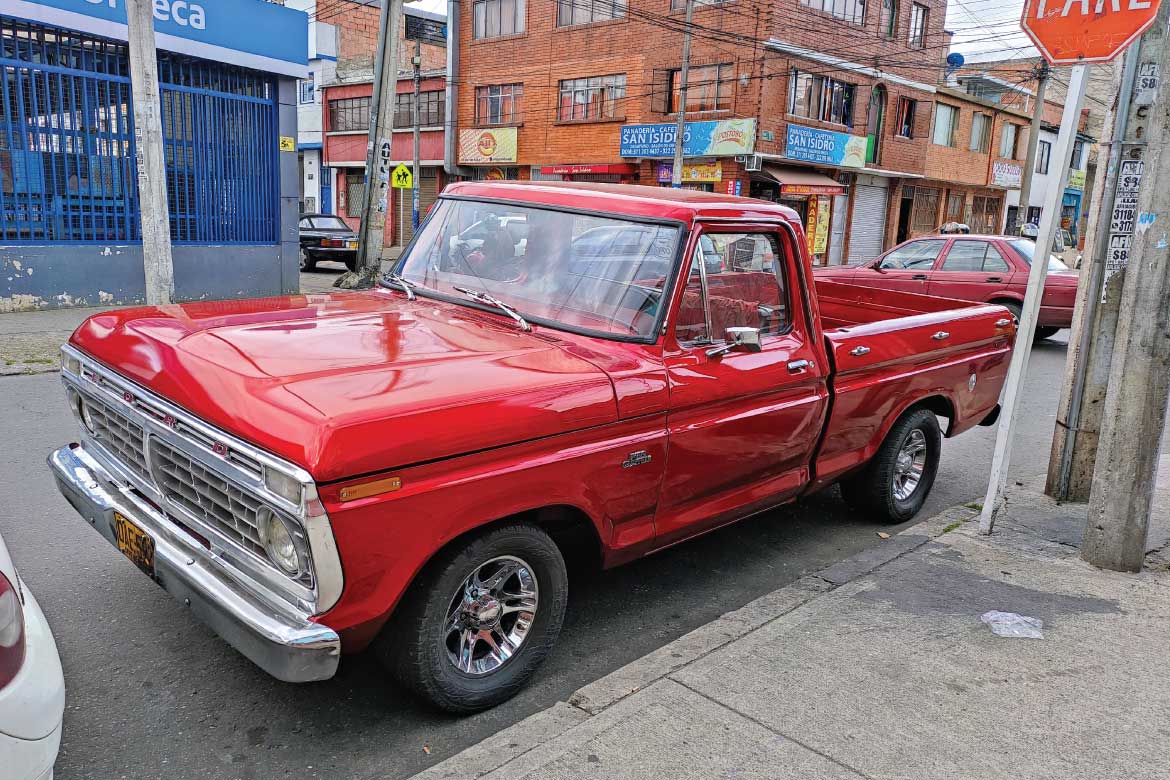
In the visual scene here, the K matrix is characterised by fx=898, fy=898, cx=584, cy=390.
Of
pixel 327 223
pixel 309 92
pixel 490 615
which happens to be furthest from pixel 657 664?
pixel 309 92

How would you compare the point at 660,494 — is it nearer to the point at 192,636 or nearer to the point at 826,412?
the point at 826,412

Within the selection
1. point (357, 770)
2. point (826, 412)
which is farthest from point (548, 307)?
point (357, 770)

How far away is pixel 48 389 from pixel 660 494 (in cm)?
655

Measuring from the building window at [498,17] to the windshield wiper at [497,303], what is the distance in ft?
102

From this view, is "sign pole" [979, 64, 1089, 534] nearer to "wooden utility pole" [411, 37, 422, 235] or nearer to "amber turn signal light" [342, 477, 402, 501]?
"amber turn signal light" [342, 477, 402, 501]

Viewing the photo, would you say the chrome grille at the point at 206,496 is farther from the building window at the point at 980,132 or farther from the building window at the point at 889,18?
the building window at the point at 980,132

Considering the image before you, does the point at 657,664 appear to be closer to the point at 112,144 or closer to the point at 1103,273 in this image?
the point at 1103,273

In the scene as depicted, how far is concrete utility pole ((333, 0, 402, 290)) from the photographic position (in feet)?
52.4

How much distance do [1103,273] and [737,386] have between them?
2.77 meters

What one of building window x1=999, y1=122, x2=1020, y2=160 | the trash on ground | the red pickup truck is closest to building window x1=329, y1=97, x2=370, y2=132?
building window x1=999, y1=122, x2=1020, y2=160

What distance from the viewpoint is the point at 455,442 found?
2848mm

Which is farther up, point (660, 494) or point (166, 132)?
point (166, 132)

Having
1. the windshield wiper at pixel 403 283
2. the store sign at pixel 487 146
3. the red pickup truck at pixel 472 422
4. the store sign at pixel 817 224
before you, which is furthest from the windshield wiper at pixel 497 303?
the store sign at pixel 487 146

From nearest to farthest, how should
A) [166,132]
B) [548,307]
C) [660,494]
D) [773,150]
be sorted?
[660,494]
[548,307]
[166,132]
[773,150]
